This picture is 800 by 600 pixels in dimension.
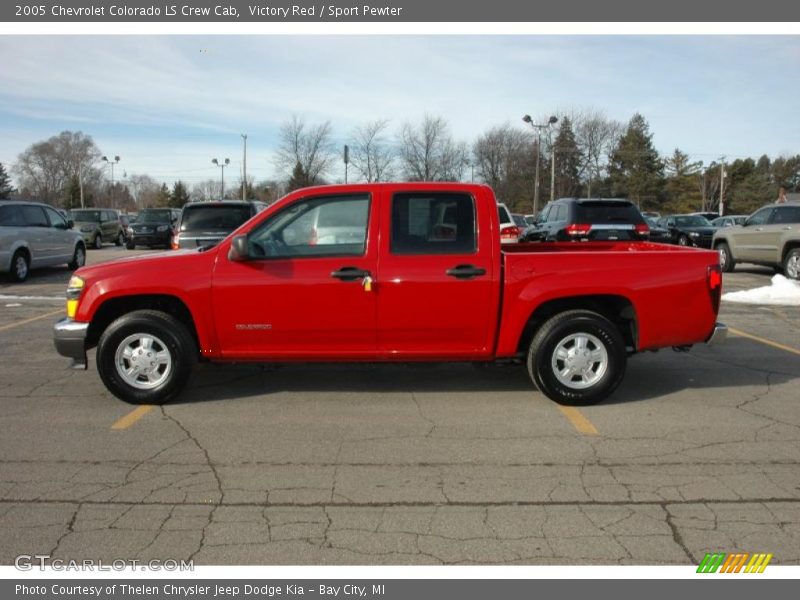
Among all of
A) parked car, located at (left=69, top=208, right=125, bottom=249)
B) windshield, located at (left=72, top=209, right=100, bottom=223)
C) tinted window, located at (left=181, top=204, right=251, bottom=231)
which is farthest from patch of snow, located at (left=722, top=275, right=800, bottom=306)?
windshield, located at (left=72, top=209, right=100, bottom=223)

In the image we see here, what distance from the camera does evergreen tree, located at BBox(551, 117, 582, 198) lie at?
6631 cm

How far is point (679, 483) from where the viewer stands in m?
4.17

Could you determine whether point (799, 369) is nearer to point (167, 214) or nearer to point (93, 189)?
point (167, 214)

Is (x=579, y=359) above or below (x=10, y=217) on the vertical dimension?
below

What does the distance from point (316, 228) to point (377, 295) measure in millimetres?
783

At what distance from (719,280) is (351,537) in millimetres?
4053

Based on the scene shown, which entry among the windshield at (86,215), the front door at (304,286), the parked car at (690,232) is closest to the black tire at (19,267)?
the front door at (304,286)

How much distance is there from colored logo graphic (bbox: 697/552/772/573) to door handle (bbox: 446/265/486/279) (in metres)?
2.78

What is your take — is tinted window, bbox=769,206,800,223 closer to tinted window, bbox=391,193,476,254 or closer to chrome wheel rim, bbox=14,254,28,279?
tinted window, bbox=391,193,476,254

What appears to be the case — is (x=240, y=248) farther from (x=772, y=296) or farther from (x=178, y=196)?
(x=178, y=196)

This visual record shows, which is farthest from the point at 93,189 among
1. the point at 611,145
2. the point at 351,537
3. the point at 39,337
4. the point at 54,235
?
the point at 351,537

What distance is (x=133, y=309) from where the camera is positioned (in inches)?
230

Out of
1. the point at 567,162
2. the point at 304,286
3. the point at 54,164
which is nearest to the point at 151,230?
the point at 304,286

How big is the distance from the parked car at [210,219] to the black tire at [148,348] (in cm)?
719
